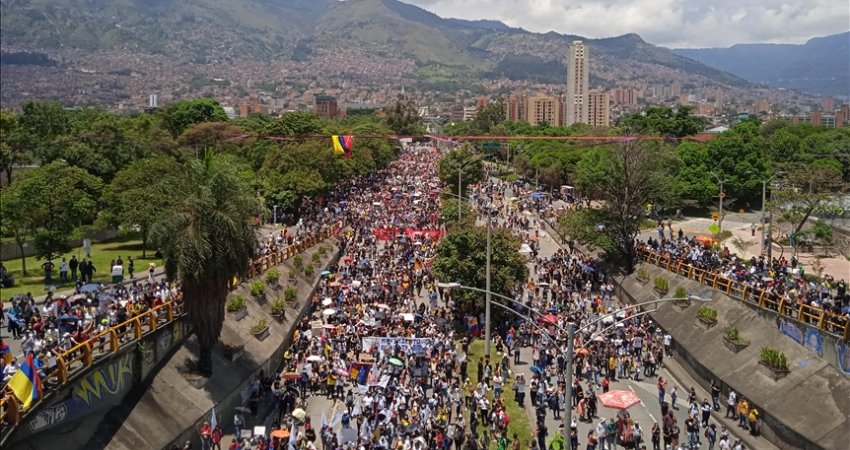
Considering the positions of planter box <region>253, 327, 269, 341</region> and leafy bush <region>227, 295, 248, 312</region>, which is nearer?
planter box <region>253, 327, 269, 341</region>

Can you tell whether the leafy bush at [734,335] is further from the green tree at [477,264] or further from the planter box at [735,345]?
the green tree at [477,264]

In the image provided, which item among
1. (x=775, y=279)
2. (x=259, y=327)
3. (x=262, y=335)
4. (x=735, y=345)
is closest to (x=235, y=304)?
(x=259, y=327)

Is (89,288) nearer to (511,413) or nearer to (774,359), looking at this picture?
(511,413)

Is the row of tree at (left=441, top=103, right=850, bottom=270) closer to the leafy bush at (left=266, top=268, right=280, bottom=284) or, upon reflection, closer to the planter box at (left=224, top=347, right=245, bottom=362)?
the leafy bush at (left=266, top=268, right=280, bottom=284)

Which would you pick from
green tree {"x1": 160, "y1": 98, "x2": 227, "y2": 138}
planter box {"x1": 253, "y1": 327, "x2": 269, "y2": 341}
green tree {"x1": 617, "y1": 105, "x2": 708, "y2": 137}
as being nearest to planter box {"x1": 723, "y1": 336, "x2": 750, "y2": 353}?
planter box {"x1": 253, "y1": 327, "x2": 269, "y2": 341}

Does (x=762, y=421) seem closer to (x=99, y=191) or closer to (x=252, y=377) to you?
(x=252, y=377)
